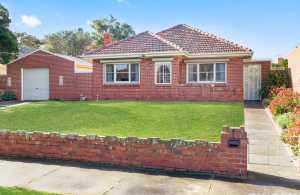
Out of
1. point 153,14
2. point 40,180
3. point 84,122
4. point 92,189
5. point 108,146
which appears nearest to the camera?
point 92,189

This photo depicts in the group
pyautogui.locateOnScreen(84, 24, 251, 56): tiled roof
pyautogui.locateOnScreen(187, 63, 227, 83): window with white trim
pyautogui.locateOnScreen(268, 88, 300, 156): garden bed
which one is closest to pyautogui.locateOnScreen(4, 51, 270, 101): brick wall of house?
pyautogui.locateOnScreen(187, 63, 227, 83): window with white trim

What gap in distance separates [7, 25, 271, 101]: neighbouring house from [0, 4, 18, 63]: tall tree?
3682 mm

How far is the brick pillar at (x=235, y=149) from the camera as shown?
245 inches

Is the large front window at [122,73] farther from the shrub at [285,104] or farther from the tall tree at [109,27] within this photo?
the tall tree at [109,27]

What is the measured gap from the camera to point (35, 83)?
24.5m

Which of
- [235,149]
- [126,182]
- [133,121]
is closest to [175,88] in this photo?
[133,121]

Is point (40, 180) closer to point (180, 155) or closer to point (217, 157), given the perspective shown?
point (180, 155)

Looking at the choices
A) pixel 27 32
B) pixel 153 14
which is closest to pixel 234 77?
pixel 153 14

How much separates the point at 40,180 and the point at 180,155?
2760mm

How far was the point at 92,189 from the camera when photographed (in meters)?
5.69

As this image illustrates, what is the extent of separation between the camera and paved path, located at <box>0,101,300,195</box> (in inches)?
219

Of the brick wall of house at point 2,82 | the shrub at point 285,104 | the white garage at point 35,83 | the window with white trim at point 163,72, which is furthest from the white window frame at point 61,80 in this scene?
the shrub at point 285,104

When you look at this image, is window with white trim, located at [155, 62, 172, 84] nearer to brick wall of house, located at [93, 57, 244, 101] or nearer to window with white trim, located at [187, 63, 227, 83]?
brick wall of house, located at [93, 57, 244, 101]

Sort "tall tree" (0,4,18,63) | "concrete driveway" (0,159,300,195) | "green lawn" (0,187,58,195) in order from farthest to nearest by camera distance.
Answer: "tall tree" (0,4,18,63) < "concrete driveway" (0,159,300,195) < "green lawn" (0,187,58,195)
